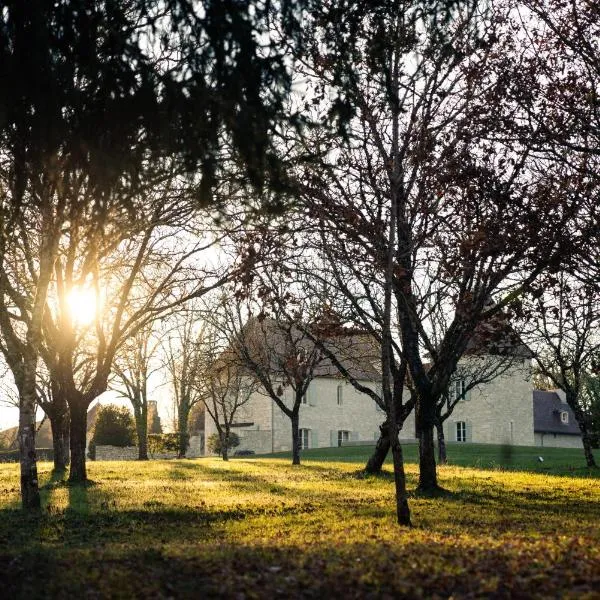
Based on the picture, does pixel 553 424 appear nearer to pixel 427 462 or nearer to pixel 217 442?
pixel 217 442

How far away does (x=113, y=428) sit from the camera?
54219 millimetres

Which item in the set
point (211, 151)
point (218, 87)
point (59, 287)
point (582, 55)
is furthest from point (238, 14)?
point (59, 287)

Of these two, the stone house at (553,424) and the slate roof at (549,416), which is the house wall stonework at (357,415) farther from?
the slate roof at (549,416)

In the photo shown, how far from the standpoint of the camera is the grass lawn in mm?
7379

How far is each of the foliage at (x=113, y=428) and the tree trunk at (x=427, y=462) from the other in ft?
125

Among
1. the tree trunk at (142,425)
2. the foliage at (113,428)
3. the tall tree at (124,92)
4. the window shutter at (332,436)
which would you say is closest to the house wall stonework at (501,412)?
the window shutter at (332,436)

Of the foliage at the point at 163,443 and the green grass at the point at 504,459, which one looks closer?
the green grass at the point at 504,459

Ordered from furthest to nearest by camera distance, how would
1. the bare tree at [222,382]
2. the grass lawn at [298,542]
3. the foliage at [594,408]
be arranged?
the foliage at [594,408], the bare tree at [222,382], the grass lawn at [298,542]

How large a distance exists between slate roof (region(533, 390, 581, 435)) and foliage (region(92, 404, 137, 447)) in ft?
112

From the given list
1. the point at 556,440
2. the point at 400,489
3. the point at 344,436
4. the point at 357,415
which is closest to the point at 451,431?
the point at 357,415

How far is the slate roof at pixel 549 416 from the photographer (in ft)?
235

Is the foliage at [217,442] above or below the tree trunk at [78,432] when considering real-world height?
below

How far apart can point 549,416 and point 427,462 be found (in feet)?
192

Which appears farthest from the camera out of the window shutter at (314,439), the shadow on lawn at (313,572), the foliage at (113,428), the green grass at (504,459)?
the window shutter at (314,439)
